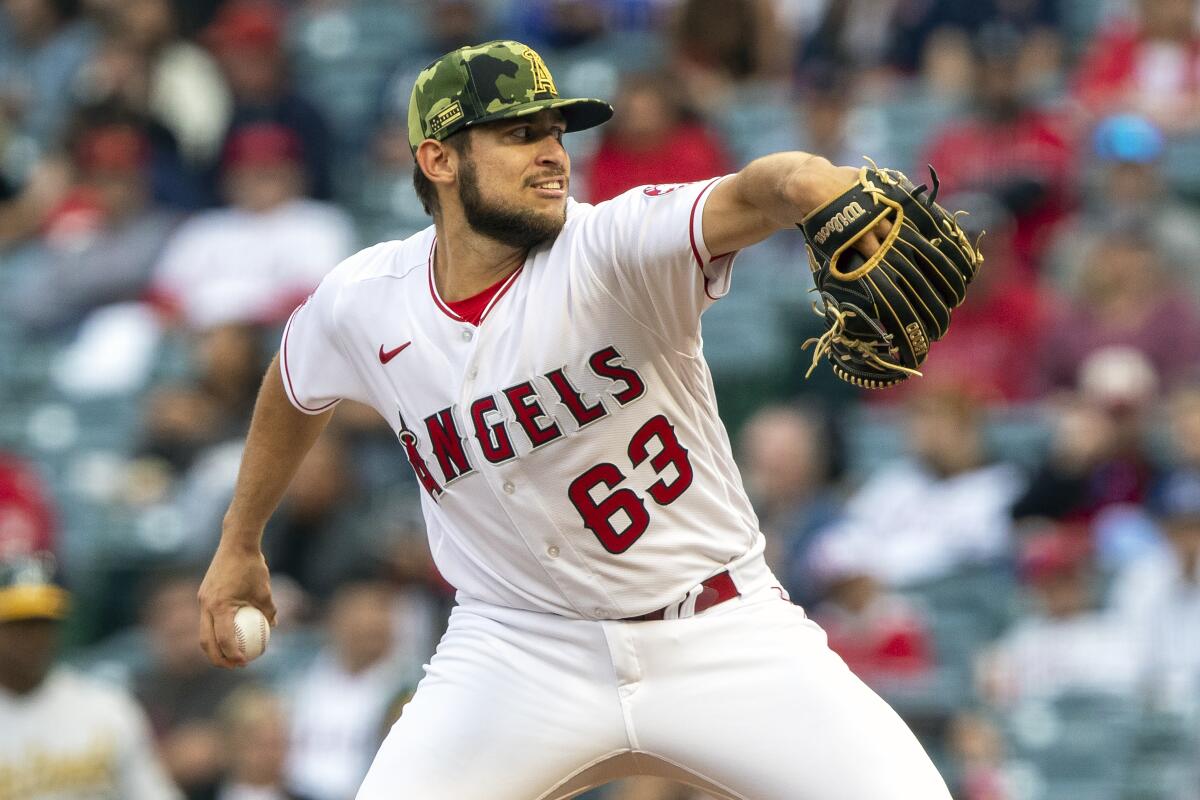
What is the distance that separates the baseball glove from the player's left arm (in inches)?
1.1

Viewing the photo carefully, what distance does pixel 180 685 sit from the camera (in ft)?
25.9

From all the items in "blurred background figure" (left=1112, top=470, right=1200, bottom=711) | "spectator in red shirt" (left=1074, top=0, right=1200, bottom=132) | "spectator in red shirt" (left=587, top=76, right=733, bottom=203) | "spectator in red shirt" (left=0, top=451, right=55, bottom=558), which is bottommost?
"spectator in red shirt" (left=0, top=451, right=55, bottom=558)

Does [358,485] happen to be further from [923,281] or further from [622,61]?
[923,281]

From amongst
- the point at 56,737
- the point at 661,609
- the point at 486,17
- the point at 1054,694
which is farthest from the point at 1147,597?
the point at 486,17

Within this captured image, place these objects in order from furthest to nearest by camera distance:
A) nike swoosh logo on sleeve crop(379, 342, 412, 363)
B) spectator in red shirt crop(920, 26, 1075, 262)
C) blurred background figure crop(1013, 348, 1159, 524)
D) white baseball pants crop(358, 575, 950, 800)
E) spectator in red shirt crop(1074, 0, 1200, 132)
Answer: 1. spectator in red shirt crop(1074, 0, 1200, 132)
2. spectator in red shirt crop(920, 26, 1075, 262)
3. blurred background figure crop(1013, 348, 1159, 524)
4. nike swoosh logo on sleeve crop(379, 342, 412, 363)
5. white baseball pants crop(358, 575, 950, 800)

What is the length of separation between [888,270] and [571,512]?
105 centimetres

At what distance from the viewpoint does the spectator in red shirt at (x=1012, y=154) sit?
866 cm

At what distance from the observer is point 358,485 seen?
8.52 meters

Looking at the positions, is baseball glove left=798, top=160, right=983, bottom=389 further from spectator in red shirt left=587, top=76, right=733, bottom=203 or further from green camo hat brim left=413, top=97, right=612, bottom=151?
spectator in red shirt left=587, top=76, right=733, bottom=203

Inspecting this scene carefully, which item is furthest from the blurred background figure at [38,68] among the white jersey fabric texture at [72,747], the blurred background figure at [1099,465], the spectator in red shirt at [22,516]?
the blurred background figure at [1099,465]

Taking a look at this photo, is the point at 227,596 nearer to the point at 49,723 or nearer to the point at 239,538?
the point at 239,538

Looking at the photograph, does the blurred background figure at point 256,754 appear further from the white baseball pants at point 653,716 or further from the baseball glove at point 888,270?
the baseball glove at point 888,270

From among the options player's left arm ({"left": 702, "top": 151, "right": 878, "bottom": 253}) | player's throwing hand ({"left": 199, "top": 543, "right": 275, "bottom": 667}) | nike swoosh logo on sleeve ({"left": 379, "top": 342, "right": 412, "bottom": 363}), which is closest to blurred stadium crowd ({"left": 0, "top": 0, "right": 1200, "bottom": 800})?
player's throwing hand ({"left": 199, "top": 543, "right": 275, "bottom": 667})

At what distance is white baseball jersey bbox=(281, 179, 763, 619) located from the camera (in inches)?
156
